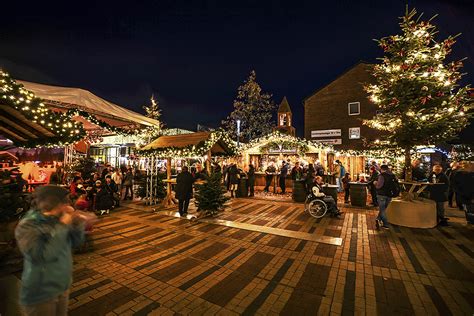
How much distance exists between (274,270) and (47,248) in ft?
11.7

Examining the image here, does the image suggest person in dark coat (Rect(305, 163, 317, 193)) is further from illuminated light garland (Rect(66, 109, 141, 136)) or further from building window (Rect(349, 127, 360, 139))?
building window (Rect(349, 127, 360, 139))

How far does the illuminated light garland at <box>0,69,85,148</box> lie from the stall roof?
0.45m

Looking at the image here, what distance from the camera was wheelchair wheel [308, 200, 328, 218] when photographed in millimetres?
8008

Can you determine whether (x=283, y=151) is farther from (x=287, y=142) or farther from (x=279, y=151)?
(x=287, y=142)

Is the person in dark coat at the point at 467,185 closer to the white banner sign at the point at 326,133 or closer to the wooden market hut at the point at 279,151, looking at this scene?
the wooden market hut at the point at 279,151

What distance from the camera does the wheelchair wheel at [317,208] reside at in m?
8.01

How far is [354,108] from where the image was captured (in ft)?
78.1

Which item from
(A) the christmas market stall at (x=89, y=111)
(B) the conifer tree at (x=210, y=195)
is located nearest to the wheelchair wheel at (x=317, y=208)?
(B) the conifer tree at (x=210, y=195)

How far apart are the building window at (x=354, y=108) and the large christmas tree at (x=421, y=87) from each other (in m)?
15.5

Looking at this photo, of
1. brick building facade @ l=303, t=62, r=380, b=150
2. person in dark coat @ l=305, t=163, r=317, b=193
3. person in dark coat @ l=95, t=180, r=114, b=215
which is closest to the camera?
person in dark coat @ l=95, t=180, r=114, b=215

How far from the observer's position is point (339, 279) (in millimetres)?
3910

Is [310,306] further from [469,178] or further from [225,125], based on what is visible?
[225,125]

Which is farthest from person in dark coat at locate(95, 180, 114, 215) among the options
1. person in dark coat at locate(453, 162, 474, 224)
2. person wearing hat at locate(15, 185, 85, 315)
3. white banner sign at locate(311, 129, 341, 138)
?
white banner sign at locate(311, 129, 341, 138)

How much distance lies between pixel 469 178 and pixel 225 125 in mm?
27614
